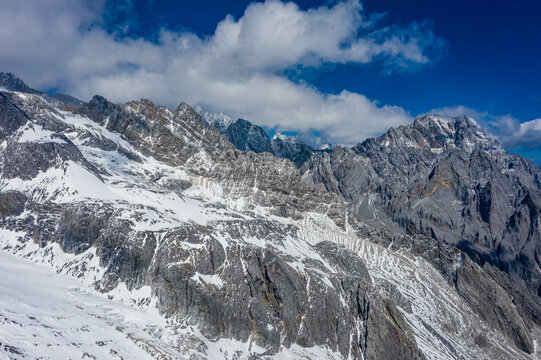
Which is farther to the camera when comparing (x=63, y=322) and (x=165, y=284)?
(x=165, y=284)

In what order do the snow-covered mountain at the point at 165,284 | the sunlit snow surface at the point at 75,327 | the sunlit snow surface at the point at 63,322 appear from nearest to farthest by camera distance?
the sunlit snow surface at the point at 63,322 < the sunlit snow surface at the point at 75,327 < the snow-covered mountain at the point at 165,284

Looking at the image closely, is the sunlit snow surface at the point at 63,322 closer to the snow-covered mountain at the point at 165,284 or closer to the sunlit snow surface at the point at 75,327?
the sunlit snow surface at the point at 75,327

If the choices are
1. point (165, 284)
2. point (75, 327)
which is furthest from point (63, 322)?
point (165, 284)

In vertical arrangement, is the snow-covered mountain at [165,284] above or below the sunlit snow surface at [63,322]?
above

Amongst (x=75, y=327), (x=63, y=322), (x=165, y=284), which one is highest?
(x=165, y=284)

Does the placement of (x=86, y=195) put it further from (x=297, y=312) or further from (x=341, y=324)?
(x=341, y=324)

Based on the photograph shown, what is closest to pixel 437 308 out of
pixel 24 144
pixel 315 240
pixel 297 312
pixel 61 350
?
pixel 315 240

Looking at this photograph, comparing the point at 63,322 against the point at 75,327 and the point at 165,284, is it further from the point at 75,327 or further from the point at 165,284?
the point at 165,284

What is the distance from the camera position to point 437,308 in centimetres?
15638

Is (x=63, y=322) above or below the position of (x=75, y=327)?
above

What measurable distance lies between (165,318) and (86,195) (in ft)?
184

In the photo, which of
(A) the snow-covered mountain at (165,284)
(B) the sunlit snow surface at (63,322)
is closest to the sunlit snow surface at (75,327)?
(B) the sunlit snow surface at (63,322)

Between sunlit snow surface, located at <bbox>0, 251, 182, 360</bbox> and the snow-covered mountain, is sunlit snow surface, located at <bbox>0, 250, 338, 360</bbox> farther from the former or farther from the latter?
the snow-covered mountain

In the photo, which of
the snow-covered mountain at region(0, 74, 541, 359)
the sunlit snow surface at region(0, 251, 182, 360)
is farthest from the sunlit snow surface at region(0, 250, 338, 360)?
the snow-covered mountain at region(0, 74, 541, 359)
